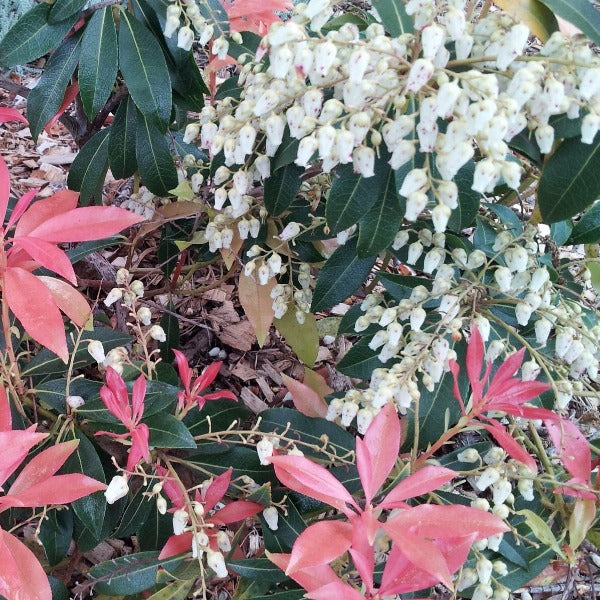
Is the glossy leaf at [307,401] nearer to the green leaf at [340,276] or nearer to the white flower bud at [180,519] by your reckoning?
the green leaf at [340,276]

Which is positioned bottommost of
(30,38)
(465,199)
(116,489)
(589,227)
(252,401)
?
(252,401)

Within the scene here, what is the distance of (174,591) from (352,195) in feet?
1.70

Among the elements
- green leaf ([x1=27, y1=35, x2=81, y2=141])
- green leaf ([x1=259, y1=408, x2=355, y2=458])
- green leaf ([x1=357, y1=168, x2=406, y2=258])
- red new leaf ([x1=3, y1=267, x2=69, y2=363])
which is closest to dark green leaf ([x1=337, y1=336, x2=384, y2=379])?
green leaf ([x1=259, y1=408, x2=355, y2=458])

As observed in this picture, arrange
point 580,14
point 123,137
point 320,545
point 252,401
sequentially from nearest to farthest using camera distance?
Result: point 320,545, point 580,14, point 123,137, point 252,401

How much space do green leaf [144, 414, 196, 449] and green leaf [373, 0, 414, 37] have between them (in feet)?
1.82

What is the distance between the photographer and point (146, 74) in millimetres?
1006

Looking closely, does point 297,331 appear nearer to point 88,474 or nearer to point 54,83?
point 88,474

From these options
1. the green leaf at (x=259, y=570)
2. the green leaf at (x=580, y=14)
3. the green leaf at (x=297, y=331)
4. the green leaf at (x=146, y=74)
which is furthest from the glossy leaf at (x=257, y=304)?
the green leaf at (x=580, y=14)

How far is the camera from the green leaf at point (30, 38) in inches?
39.0

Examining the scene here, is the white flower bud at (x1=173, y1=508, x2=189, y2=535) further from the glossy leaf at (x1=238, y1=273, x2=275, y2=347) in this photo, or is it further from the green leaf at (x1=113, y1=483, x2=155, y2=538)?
the glossy leaf at (x1=238, y1=273, x2=275, y2=347)

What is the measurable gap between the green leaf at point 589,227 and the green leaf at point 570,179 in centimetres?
24

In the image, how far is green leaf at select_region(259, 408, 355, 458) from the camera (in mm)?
955

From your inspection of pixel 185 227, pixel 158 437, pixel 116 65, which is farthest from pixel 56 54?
pixel 158 437

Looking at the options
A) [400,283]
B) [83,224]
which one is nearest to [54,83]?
[83,224]
